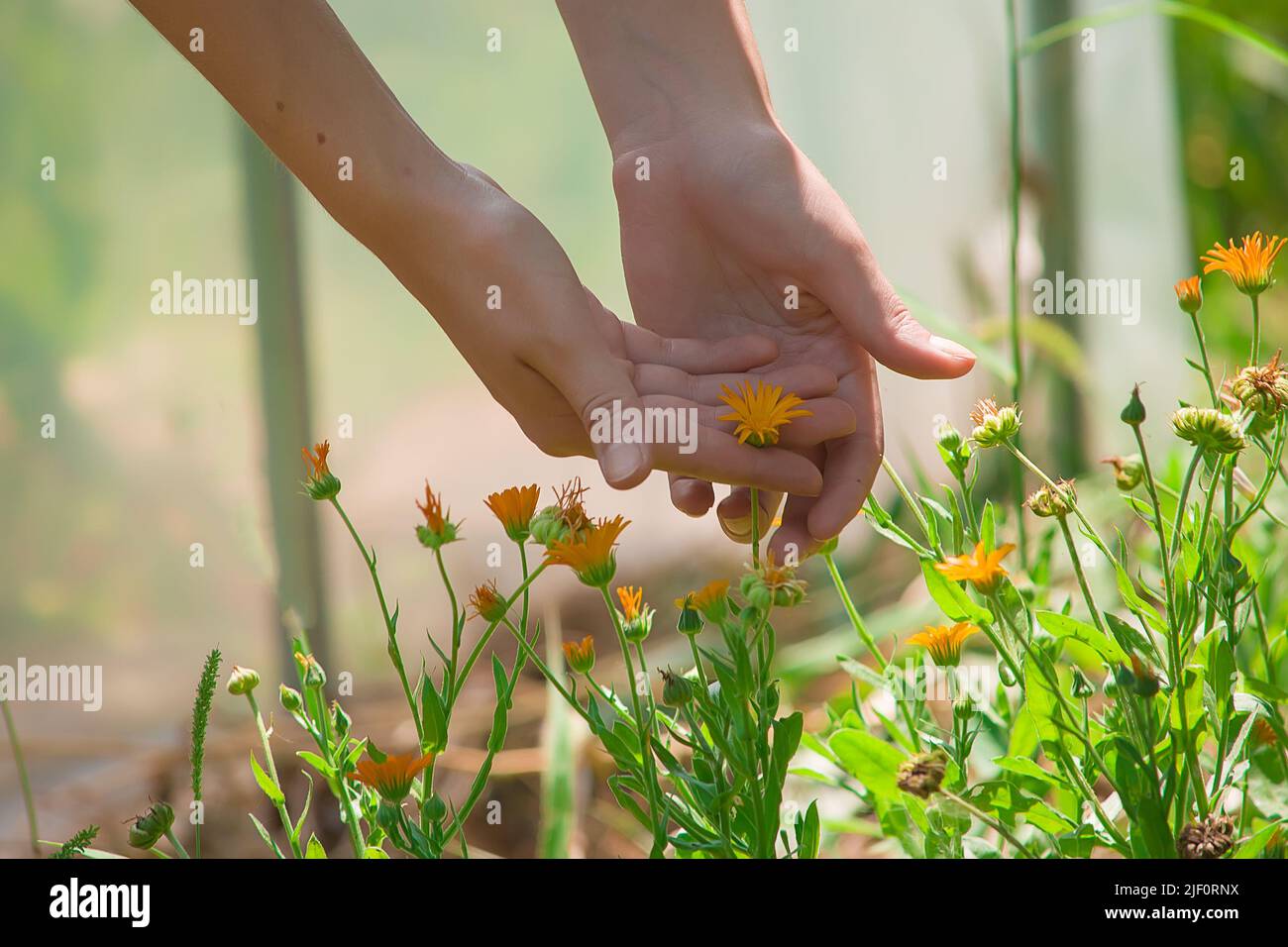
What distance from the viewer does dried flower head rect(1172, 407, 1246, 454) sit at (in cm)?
42

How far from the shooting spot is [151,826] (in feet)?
1.48

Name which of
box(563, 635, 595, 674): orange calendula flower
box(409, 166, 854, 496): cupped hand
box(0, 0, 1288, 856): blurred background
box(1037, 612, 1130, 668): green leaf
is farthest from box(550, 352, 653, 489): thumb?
A: box(0, 0, 1288, 856): blurred background

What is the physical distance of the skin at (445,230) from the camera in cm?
58

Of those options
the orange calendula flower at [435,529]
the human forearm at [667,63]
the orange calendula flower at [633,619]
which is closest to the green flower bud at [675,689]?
the orange calendula flower at [633,619]

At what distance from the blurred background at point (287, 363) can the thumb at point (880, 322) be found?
37cm

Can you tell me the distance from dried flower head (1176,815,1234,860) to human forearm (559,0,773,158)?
501mm

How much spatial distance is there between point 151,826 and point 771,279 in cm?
48

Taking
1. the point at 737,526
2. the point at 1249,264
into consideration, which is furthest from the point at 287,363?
the point at 1249,264

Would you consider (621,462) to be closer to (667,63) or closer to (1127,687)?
(1127,687)

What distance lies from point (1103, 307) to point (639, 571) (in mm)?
820

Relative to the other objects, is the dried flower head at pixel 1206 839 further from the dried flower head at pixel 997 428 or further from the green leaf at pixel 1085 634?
the dried flower head at pixel 997 428

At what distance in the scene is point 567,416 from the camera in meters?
0.64
